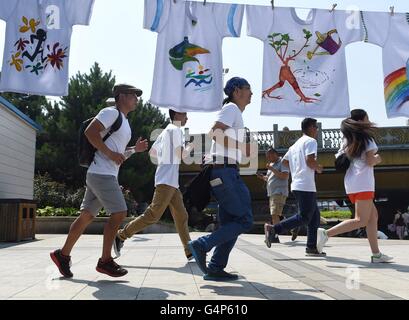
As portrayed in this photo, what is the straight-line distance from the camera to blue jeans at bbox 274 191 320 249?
18.8 ft

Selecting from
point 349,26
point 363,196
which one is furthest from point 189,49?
point 363,196

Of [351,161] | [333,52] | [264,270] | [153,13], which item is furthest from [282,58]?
[264,270]

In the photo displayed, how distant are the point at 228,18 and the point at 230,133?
4.94m

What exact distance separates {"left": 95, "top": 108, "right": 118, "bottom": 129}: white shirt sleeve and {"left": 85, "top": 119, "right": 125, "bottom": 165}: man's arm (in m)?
0.03

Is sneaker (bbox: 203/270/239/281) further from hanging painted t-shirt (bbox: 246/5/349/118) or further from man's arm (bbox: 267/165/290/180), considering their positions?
hanging painted t-shirt (bbox: 246/5/349/118)

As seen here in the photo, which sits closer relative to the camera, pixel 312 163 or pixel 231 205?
pixel 231 205

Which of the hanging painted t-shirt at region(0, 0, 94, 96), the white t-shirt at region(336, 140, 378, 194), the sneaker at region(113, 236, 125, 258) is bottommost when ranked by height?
the sneaker at region(113, 236, 125, 258)

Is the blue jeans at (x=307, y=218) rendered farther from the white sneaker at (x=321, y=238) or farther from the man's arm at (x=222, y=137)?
the man's arm at (x=222, y=137)

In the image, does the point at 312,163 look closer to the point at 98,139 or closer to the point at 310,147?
the point at 310,147

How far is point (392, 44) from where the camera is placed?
818cm

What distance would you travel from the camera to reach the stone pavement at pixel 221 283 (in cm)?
318

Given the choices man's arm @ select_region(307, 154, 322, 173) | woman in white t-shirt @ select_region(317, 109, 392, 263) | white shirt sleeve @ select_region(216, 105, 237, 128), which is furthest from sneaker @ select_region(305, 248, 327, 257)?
white shirt sleeve @ select_region(216, 105, 237, 128)

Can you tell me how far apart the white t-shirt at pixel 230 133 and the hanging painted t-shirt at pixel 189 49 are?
160 inches
